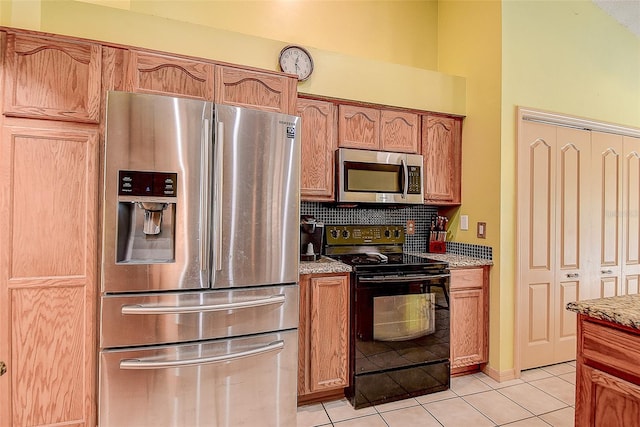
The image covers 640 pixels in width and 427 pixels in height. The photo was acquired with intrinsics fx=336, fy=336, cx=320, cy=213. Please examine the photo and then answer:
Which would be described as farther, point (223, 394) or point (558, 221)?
point (558, 221)

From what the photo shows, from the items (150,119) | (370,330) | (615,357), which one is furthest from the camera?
(370,330)

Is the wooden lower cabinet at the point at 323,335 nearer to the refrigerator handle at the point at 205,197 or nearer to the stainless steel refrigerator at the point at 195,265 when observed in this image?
the stainless steel refrigerator at the point at 195,265

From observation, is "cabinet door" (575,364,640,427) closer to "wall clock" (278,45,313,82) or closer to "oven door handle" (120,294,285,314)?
"oven door handle" (120,294,285,314)

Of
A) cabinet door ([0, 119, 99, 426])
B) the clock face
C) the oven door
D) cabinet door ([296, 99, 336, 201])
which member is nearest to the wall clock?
the clock face

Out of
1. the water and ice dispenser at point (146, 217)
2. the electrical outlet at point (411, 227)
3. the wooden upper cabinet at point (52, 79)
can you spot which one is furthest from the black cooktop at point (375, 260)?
the wooden upper cabinet at point (52, 79)

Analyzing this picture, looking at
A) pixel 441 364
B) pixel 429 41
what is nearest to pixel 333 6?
pixel 429 41

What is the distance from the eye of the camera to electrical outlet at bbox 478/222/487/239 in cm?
266

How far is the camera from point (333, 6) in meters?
3.02

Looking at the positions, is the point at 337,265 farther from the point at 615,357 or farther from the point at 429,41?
the point at 429,41

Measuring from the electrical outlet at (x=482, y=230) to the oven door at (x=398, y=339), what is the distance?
57 centimetres

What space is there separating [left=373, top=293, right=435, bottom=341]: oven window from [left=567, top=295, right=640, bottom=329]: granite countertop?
1.02m

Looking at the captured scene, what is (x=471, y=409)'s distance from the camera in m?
2.18

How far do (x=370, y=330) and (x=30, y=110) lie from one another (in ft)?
7.27

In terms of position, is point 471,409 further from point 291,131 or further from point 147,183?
point 147,183
